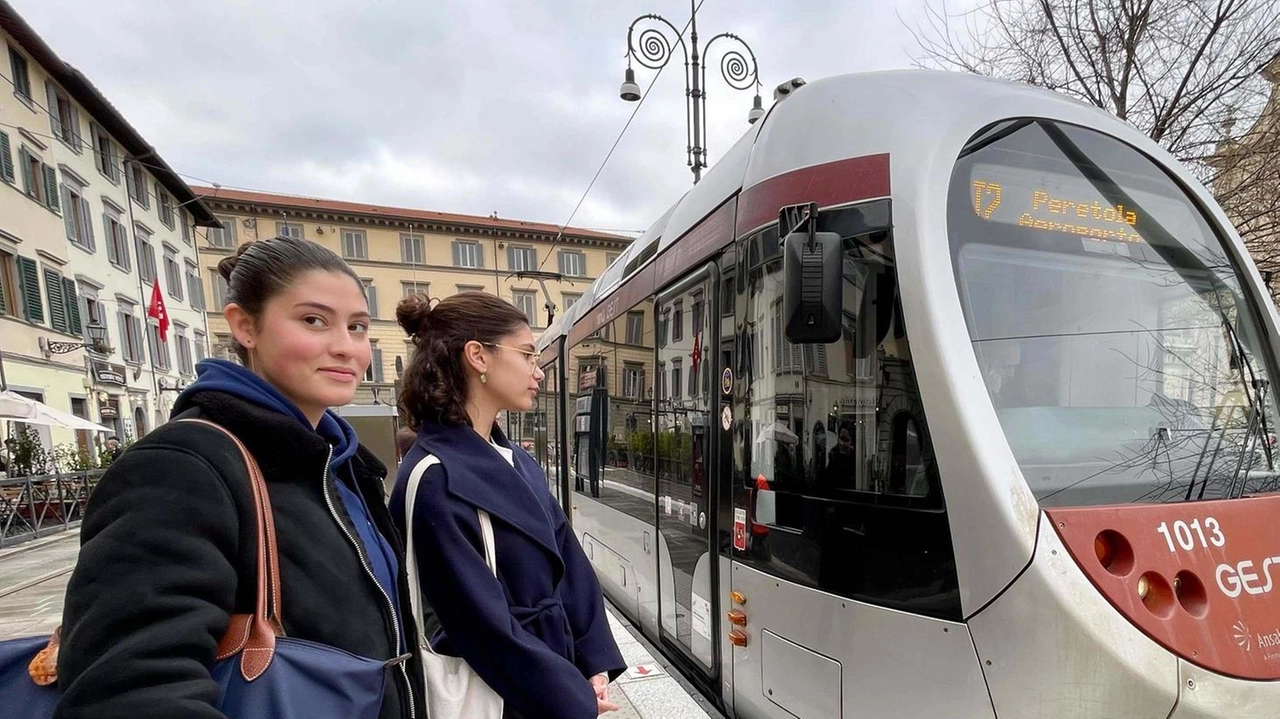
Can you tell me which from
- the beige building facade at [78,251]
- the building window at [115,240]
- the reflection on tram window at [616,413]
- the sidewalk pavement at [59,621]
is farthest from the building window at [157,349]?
the reflection on tram window at [616,413]

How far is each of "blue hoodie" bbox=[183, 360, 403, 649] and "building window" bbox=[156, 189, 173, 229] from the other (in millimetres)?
31192

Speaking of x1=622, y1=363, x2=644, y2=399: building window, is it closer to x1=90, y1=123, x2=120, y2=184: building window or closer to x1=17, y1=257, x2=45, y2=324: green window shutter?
x1=17, y1=257, x2=45, y2=324: green window shutter

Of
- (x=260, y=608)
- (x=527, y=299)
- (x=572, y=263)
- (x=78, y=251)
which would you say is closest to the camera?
(x=260, y=608)

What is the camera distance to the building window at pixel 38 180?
16.1m

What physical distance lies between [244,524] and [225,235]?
4342 centimetres

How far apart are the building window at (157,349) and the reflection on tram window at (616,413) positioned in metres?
24.7

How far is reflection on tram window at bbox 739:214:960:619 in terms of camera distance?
2086 millimetres

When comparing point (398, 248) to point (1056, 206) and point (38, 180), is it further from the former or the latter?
point (1056, 206)

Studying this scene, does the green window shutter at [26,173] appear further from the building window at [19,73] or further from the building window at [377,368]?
the building window at [377,368]

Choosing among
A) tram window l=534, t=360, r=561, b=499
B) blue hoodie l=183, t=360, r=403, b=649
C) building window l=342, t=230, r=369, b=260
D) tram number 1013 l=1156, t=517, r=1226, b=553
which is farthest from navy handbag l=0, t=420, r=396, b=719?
building window l=342, t=230, r=369, b=260

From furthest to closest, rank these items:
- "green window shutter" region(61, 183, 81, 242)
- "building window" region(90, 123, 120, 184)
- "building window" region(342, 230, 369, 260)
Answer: "building window" region(342, 230, 369, 260), "building window" region(90, 123, 120, 184), "green window shutter" region(61, 183, 81, 242)

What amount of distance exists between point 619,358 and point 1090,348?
311 cm

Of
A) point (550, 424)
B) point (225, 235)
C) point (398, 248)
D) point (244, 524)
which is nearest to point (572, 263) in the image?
point (398, 248)

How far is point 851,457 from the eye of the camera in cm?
231
